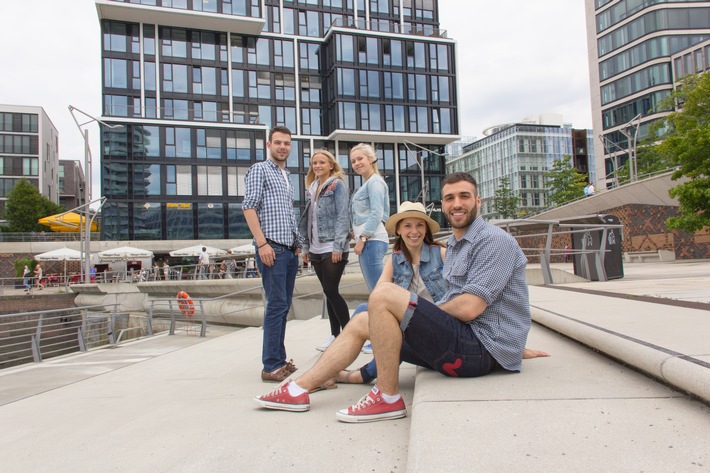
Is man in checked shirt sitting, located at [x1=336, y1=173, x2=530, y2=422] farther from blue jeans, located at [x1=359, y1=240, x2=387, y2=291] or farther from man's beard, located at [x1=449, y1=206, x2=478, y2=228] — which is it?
blue jeans, located at [x1=359, y1=240, x2=387, y2=291]

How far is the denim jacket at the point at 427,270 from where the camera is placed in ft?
11.2

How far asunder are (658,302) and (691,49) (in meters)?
50.2

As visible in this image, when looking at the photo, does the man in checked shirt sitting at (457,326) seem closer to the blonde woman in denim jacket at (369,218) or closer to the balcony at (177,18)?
the blonde woman in denim jacket at (369,218)

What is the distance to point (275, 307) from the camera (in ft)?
13.0

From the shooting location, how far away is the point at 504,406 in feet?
7.09

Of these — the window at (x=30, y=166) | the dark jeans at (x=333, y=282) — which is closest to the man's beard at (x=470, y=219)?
the dark jeans at (x=333, y=282)

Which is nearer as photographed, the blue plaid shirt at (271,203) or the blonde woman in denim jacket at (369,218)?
the blue plaid shirt at (271,203)

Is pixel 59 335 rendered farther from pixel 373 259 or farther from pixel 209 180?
pixel 209 180

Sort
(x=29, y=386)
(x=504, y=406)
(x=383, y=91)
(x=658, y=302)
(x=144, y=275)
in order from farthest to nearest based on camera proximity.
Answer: (x=383, y=91), (x=144, y=275), (x=29, y=386), (x=658, y=302), (x=504, y=406)

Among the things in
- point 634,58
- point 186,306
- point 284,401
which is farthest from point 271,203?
point 634,58

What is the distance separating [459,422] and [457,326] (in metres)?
0.68

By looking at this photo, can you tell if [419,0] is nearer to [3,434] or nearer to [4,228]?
[4,228]

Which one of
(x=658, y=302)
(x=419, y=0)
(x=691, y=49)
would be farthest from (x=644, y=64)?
(x=658, y=302)

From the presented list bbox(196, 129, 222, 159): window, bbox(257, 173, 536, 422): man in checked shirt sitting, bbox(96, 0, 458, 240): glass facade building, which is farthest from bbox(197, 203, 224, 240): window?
bbox(257, 173, 536, 422): man in checked shirt sitting
